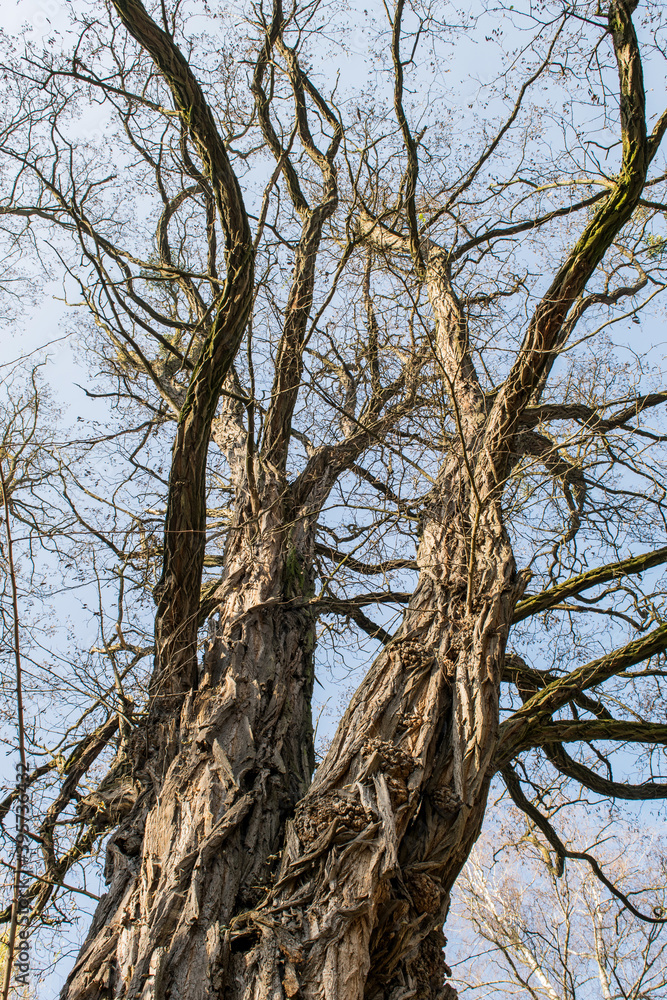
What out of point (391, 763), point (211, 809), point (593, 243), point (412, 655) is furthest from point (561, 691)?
point (593, 243)

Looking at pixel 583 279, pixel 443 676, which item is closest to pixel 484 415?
pixel 583 279

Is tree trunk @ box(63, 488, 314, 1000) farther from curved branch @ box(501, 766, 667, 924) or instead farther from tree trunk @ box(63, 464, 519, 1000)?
curved branch @ box(501, 766, 667, 924)

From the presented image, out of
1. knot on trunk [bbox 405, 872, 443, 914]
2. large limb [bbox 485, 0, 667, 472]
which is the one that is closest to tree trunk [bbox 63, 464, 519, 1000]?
knot on trunk [bbox 405, 872, 443, 914]

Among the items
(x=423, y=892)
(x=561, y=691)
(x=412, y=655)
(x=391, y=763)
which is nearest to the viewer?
(x=423, y=892)

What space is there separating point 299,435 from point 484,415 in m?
2.36

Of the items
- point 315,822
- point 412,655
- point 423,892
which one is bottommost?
point 423,892

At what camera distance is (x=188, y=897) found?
2.15m

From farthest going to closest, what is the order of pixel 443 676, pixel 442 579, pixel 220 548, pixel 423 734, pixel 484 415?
pixel 220 548, pixel 484 415, pixel 442 579, pixel 443 676, pixel 423 734

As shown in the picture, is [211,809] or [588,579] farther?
[588,579]

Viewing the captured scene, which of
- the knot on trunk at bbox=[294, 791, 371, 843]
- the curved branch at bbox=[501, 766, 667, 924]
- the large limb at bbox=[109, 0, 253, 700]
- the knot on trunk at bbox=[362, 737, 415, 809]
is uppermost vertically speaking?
the large limb at bbox=[109, 0, 253, 700]

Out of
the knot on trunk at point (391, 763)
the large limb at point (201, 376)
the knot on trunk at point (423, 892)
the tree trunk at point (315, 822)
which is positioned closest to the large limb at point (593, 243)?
the tree trunk at point (315, 822)

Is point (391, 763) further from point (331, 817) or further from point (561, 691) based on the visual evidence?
point (561, 691)

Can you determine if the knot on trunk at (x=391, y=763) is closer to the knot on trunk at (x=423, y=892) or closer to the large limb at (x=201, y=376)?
the knot on trunk at (x=423, y=892)

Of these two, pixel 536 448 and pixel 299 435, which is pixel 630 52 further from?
→ pixel 299 435
